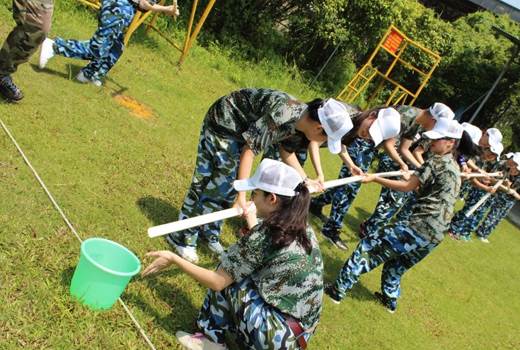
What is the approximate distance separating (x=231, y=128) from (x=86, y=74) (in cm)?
320

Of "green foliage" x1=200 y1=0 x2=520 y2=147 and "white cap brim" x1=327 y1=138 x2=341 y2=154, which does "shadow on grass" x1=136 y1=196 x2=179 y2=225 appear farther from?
"green foliage" x1=200 y1=0 x2=520 y2=147

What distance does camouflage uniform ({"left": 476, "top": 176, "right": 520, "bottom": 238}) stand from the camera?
10.4 metres

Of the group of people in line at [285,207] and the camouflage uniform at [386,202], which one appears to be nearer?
the group of people in line at [285,207]

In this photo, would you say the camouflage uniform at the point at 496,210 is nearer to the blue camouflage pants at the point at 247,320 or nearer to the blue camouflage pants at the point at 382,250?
the blue camouflage pants at the point at 382,250

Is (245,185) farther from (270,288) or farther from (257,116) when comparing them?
(257,116)

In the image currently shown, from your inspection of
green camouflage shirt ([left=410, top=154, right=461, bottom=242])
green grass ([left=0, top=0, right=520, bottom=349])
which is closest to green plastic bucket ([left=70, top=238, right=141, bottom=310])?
green grass ([left=0, top=0, right=520, bottom=349])

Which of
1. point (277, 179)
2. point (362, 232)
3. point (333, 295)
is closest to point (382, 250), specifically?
point (333, 295)

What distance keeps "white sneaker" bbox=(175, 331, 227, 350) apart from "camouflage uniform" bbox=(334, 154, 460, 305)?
1.90 metres

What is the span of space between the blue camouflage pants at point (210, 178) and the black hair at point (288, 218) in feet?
3.99

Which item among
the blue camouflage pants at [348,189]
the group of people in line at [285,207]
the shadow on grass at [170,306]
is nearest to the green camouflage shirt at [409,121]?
the group of people in line at [285,207]

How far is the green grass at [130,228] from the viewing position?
2.97m

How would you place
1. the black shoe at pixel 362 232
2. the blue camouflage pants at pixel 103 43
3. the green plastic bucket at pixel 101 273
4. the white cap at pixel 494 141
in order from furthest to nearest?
the white cap at pixel 494 141
the black shoe at pixel 362 232
the blue camouflage pants at pixel 103 43
the green plastic bucket at pixel 101 273

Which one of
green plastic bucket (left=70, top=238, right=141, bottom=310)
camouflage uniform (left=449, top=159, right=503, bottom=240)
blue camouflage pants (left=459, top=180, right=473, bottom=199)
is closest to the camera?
green plastic bucket (left=70, top=238, right=141, bottom=310)

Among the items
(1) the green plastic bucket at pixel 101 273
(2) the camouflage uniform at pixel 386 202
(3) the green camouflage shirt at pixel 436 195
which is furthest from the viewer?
(2) the camouflage uniform at pixel 386 202
